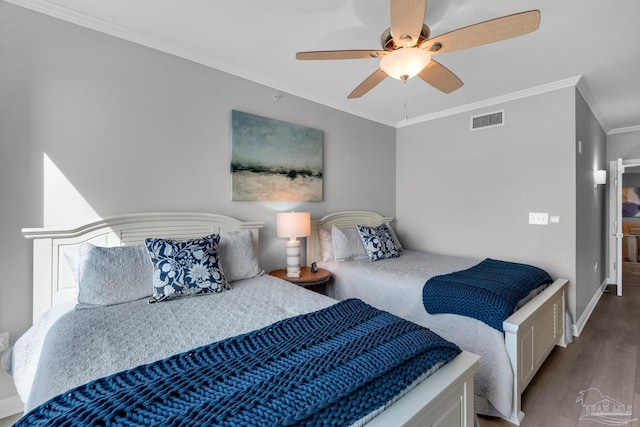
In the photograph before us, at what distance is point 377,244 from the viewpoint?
3186mm

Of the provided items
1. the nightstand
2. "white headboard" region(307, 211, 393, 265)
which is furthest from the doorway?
the nightstand

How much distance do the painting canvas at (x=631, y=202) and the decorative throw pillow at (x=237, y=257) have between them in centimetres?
762

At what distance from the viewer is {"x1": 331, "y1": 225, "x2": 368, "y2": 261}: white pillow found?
3.10 meters

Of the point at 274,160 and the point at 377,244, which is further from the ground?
the point at 274,160

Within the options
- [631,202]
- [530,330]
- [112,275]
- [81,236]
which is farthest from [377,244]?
[631,202]

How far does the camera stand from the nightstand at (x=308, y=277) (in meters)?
2.61

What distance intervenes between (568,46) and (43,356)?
3.68 meters

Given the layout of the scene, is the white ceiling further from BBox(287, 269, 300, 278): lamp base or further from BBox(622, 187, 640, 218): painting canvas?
BBox(622, 187, 640, 218): painting canvas

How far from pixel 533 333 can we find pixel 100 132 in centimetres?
329

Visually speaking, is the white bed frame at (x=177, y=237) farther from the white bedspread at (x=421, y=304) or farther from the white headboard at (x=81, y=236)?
the white bedspread at (x=421, y=304)

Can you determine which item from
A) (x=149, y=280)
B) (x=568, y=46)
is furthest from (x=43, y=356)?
(x=568, y=46)

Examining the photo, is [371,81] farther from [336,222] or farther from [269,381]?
[269,381]

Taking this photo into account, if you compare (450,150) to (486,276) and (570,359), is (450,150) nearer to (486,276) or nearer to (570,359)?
(486,276)

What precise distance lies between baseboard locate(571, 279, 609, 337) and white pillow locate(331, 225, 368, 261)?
2.11 meters
